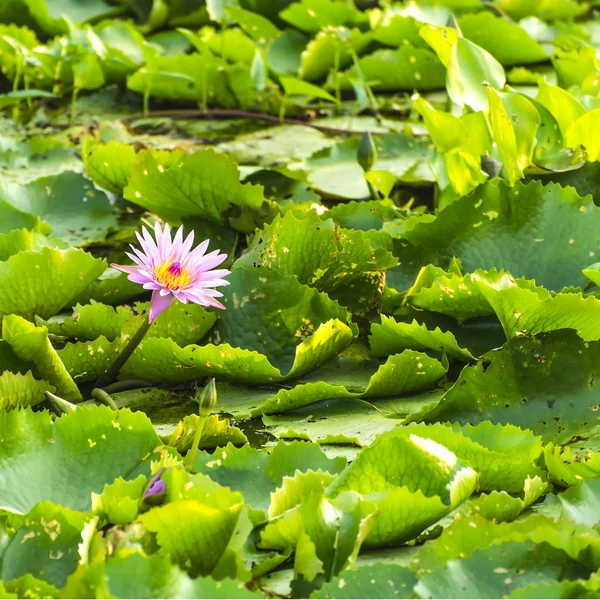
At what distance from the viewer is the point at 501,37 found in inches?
95.0

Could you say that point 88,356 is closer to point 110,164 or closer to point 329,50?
point 110,164

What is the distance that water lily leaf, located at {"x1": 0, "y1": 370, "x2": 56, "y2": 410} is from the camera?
109 centimetres

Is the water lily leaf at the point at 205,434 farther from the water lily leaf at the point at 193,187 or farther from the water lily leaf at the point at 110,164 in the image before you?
the water lily leaf at the point at 110,164

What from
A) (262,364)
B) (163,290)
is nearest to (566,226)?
(262,364)

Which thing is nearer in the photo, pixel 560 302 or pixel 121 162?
pixel 560 302

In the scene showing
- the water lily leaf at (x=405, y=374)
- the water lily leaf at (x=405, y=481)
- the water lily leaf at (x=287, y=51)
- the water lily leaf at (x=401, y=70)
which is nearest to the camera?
the water lily leaf at (x=405, y=481)

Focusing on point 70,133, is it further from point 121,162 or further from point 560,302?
point 560,302

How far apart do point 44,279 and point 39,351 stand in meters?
0.14

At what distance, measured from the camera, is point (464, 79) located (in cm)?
152

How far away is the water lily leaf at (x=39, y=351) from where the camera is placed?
3.61 feet

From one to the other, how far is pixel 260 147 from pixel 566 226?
96cm

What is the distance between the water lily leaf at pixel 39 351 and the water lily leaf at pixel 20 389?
0.06 feet

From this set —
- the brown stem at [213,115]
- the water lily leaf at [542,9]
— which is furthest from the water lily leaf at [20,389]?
the water lily leaf at [542,9]

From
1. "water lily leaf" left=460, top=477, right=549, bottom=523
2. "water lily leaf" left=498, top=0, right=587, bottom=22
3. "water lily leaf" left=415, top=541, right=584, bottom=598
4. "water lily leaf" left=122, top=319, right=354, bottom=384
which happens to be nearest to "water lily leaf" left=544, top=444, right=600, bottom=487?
"water lily leaf" left=460, top=477, right=549, bottom=523
